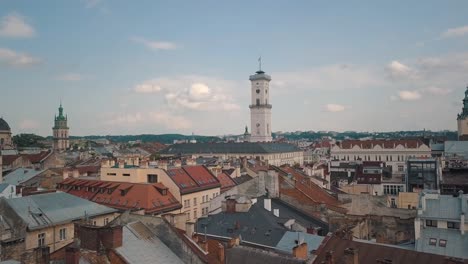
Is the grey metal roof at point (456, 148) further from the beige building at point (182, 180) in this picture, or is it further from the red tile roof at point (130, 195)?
the red tile roof at point (130, 195)

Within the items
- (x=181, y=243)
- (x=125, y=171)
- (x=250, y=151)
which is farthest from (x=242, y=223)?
(x=250, y=151)

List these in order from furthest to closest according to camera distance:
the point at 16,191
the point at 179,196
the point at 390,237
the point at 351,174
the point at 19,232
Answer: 1. the point at 351,174
2. the point at 179,196
3. the point at 16,191
4. the point at 390,237
5. the point at 19,232

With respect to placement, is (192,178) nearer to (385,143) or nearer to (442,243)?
(442,243)

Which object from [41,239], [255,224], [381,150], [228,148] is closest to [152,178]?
[41,239]

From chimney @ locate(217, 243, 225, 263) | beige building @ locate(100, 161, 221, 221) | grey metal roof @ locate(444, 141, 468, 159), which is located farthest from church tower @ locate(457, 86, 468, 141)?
chimney @ locate(217, 243, 225, 263)

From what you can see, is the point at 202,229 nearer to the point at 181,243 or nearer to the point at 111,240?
the point at 181,243

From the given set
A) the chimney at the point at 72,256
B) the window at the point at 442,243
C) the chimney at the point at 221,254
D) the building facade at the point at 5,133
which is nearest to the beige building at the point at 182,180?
the chimney at the point at 221,254
